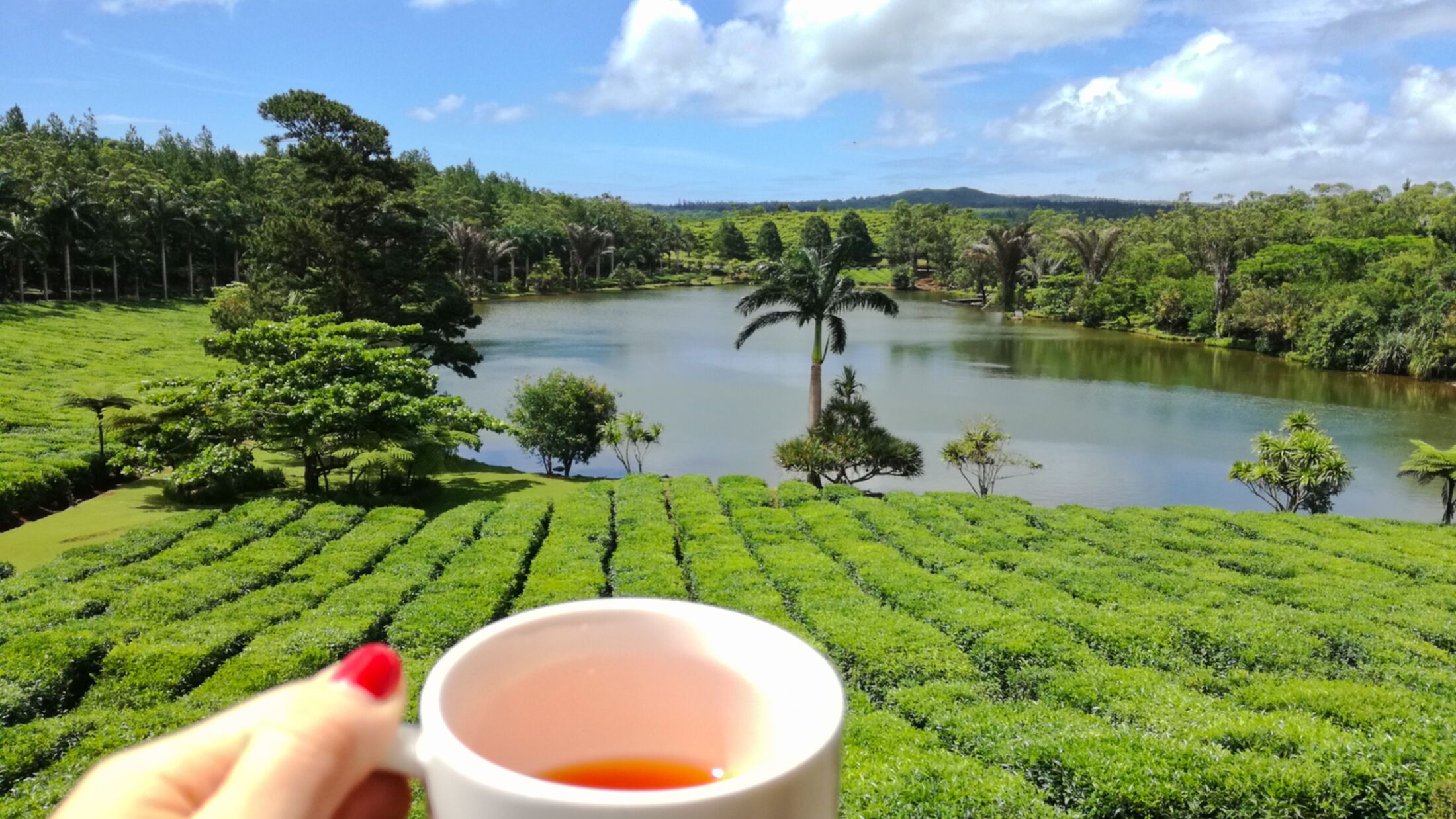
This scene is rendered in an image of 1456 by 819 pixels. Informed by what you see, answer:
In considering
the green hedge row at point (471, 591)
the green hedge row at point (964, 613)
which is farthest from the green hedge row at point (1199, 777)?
the green hedge row at point (471, 591)

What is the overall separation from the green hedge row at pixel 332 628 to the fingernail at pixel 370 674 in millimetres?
5945

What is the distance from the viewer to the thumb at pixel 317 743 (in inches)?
26.8

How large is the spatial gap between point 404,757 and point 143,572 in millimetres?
9738

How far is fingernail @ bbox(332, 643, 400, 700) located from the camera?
2.56 feet

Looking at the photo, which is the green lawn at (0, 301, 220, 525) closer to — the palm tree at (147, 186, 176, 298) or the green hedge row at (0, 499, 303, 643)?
the palm tree at (147, 186, 176, 298)

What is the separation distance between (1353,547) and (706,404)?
602 inches

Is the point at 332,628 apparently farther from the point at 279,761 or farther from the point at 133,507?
the point at 133,507

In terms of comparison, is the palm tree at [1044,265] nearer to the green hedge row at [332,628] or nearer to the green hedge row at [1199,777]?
the green hedge row at [332,628]

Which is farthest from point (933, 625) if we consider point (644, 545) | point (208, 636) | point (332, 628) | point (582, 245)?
point (582, 245)

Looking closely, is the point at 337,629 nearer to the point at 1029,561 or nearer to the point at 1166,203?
the point at 1029,561

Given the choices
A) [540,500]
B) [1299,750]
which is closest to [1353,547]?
[1299,750]

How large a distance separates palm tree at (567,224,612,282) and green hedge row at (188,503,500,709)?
53.9 m

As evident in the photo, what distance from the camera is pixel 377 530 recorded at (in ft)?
34.9

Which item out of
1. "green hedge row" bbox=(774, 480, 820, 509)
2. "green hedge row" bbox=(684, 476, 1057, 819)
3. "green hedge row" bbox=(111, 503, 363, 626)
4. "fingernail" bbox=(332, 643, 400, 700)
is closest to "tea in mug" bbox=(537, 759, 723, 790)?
"fingernail" bbox=(332, 643, 400, 700)
